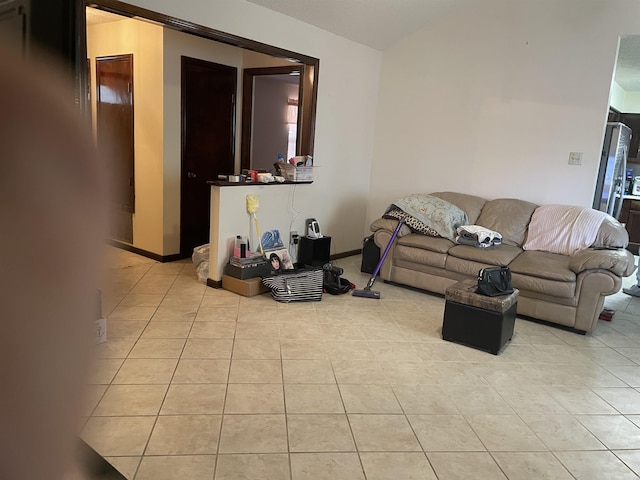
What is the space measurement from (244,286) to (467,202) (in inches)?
97.0

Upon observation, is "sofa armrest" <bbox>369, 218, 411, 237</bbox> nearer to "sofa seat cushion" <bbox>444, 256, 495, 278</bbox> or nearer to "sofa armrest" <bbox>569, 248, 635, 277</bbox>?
"sofa seat cushion" <bbox>444, 256, 495, 278</bbox>

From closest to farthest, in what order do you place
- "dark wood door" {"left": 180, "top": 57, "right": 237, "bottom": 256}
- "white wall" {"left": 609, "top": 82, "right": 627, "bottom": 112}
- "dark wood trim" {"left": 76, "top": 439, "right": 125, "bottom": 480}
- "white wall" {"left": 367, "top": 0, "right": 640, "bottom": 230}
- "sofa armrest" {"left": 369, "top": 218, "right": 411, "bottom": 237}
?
"dark wood trim" {"left": 76, "top": 439, "right": 125, "bottom": 480} → "white wall" {"left": 367, "top": 0, "right": 640, "bottom": 230} → "sofa armrest" {"left": 369, "top": 218, "right": 411, "bottom": 237} → "dark wood door" {"left": 180, "top": 57, "right": 237, "bottom": 256} → "white wall" {"left": 609, "top": 82, "right": 627, "bottom": 112}

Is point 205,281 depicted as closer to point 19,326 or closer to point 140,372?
point 140,372

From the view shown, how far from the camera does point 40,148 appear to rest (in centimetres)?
37

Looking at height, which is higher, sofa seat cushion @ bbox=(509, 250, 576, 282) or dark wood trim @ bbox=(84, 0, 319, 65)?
dark wood trim @ bbox=(84, 0, 319, 65)

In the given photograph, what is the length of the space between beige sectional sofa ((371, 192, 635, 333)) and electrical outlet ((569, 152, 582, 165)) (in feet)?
1.76

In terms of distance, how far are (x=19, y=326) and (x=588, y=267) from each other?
3.85m

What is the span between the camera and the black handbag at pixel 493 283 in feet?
10.4

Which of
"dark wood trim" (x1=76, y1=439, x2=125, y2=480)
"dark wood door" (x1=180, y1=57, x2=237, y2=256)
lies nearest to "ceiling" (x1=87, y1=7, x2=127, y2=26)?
"dark wood door" (x1=180, y1=57, x2=237, y2=256)

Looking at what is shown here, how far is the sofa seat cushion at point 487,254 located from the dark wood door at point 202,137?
268 cm

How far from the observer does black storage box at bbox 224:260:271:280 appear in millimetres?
3984

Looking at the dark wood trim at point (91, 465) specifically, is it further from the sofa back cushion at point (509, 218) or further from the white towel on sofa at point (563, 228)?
the sofa back cushion at point (509, 218)

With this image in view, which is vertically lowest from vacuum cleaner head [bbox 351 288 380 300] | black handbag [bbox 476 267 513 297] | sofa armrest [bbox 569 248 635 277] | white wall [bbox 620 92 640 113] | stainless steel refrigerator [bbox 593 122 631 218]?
vacuum cleaner head [bbox 351 288 380 300]

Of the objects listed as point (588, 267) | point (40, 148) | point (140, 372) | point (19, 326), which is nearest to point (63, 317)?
point (19, 326)
